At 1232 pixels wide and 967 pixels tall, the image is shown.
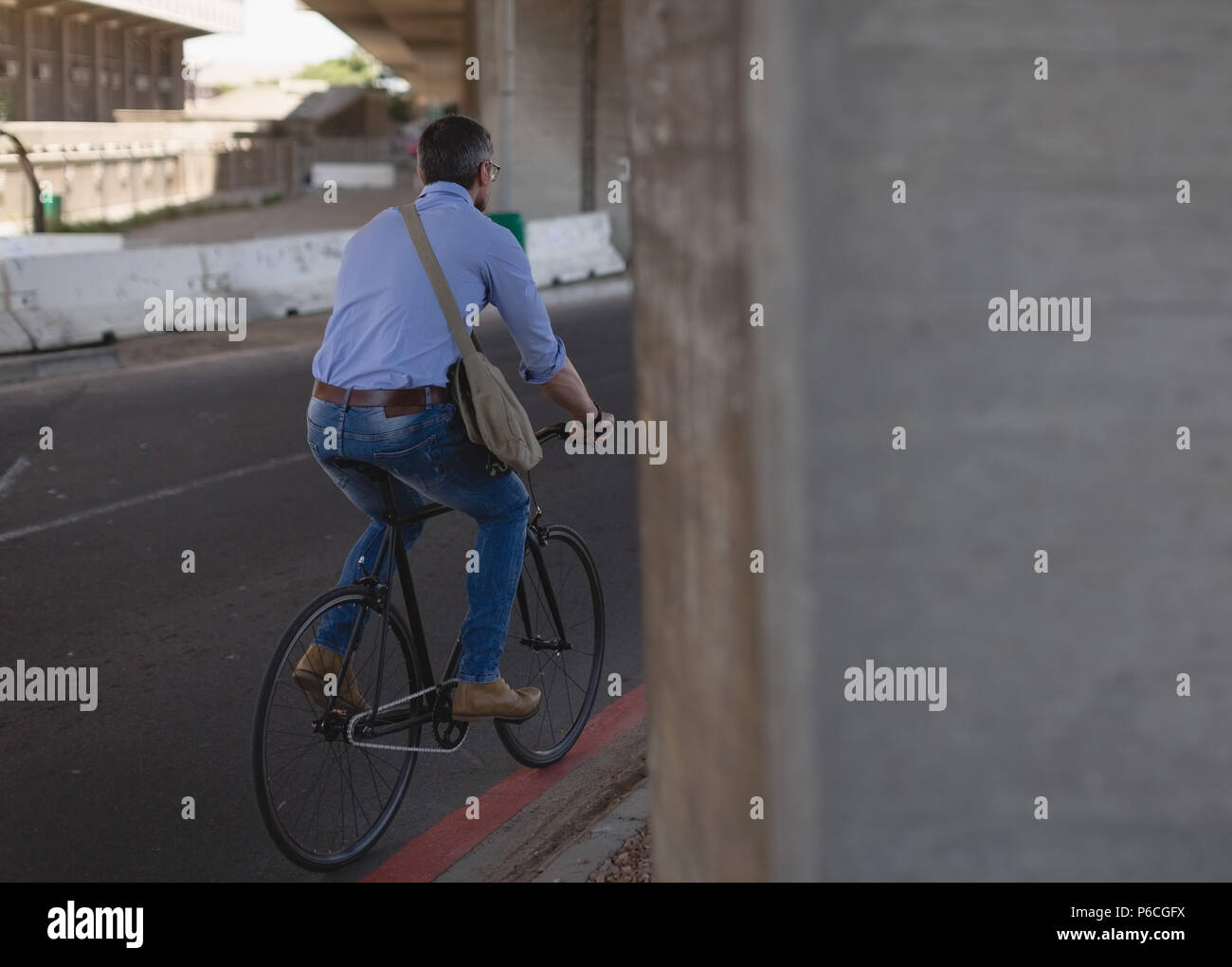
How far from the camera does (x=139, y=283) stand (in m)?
15.4

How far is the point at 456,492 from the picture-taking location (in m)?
4.29

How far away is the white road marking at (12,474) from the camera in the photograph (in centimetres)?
897

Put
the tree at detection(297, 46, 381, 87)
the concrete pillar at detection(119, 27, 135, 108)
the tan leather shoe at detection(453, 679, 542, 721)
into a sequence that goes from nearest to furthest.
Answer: the tan leather shoe at detection(453, 679, 542, 721), the concrete pillar at detection(119, 27, 135, 108), the tree at detection(297, 46, 381, 87)

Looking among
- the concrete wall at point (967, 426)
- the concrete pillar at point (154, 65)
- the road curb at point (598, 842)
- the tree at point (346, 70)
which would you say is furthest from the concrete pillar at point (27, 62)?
the tree at point (346, 70)

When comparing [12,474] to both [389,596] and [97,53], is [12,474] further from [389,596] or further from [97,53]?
[97,53]

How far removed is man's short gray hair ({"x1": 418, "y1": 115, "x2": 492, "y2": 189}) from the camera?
4266 mm

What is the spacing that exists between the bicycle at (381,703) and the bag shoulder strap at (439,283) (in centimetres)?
46

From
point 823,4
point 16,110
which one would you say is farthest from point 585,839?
point 16,110

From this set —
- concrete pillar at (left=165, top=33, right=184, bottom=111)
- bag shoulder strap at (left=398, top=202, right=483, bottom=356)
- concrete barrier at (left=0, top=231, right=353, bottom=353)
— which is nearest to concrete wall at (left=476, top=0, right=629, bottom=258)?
concrete barrier at (left=0, top=231, right=353, bottom=353)

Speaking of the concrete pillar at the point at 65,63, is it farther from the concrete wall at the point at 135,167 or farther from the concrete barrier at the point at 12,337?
the concrete barrier at the point at 12,337

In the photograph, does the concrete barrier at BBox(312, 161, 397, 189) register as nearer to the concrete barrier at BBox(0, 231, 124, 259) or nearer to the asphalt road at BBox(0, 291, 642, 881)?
the concrete barrier at BBox(0, 231, 124, 259)

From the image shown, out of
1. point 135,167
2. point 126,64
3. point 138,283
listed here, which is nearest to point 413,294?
point 138,283

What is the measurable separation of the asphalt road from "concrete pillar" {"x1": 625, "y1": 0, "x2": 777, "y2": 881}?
2038mm
